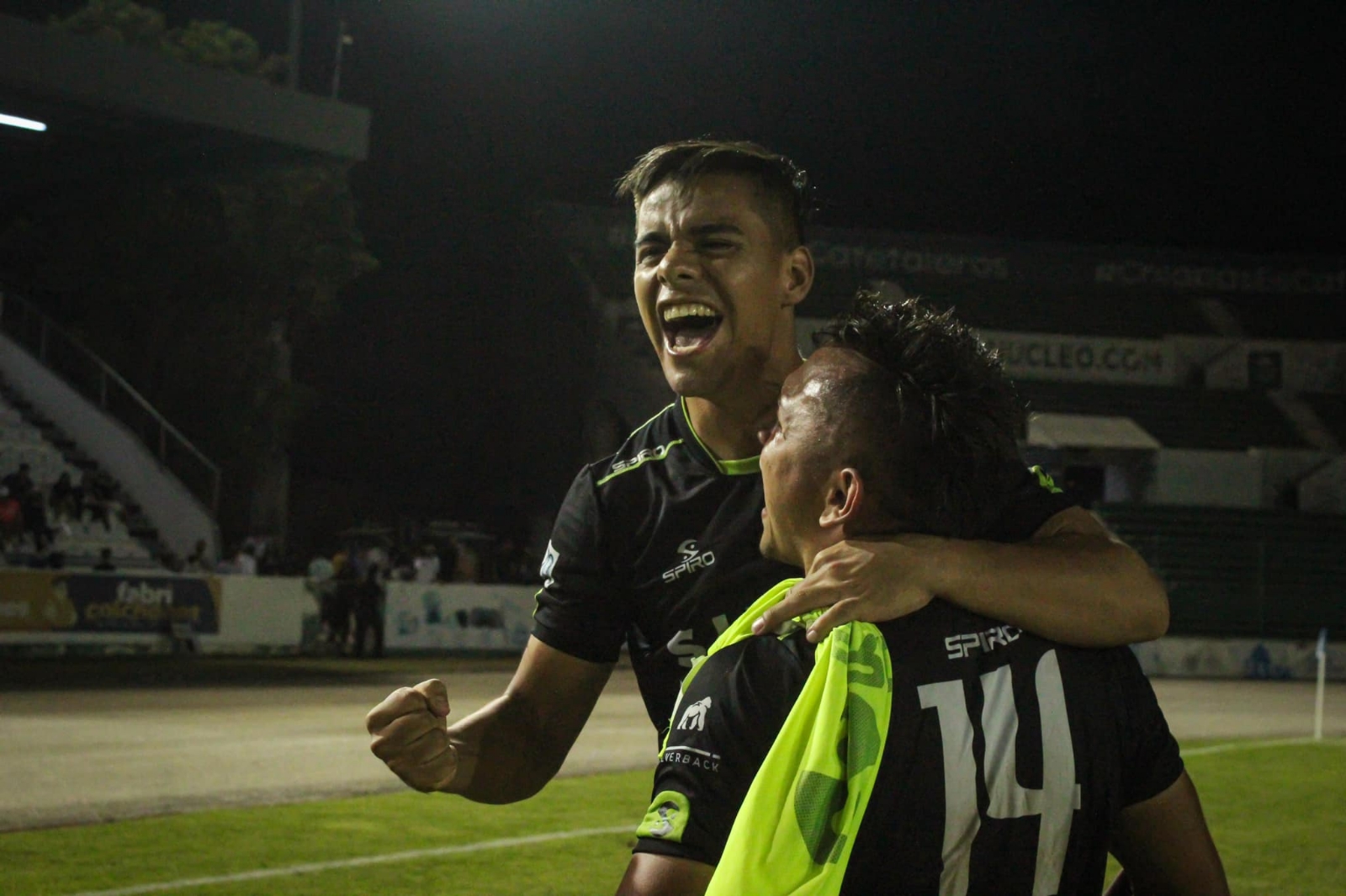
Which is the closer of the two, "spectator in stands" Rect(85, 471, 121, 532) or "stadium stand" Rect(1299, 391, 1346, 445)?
"spectator in stands" Rect(85, 471, 121, 532)

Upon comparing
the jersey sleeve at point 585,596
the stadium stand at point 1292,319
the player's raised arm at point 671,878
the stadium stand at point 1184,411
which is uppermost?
the stadium stand at point 1292,319

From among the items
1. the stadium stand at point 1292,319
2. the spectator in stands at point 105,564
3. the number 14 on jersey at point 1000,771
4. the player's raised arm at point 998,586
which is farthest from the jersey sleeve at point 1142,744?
the stadium stand at point 1292,319

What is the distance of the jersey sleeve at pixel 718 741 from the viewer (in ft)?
6.75

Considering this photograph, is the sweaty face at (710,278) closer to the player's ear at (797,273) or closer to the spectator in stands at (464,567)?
the player's ear at (797,273)

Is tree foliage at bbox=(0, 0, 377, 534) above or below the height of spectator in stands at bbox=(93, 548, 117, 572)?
above

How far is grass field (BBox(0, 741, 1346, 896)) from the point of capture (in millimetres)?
7277

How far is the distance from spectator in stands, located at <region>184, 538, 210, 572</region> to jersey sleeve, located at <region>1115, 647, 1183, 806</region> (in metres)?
22.5

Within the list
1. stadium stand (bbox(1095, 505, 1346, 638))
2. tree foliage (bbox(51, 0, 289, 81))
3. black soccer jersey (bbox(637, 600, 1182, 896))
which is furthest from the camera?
tree foliage (bbox(51, 0, 289, 81))

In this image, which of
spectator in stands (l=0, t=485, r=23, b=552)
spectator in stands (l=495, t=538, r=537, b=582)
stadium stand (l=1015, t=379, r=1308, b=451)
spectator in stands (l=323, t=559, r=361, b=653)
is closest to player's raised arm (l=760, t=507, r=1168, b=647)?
spectator in stands (l=0, t=485, r=23, b=552)

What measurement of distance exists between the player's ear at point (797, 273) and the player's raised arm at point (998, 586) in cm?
119

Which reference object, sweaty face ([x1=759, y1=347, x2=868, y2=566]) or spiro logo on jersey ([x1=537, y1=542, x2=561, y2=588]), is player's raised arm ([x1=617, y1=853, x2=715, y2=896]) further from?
spiro logo on jersey ([x1=537, y1=542, x2=561, y2=588])

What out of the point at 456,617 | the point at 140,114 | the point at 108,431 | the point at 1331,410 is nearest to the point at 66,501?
the point at 108,431

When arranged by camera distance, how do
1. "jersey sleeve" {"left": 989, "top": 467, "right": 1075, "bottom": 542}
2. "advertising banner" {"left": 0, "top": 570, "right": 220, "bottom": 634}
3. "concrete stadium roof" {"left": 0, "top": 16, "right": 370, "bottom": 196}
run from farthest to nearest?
"advertising banner" {"left": 0, "top": 570, "right": 220, "bottom": 634} → "concrete stadium roof" {"left": 0, "top": 16, "right": 370, "bottom": 196} → "jersey sleeve" {"left": 989, "top": 467, "right": 1075, "bottom": 542}

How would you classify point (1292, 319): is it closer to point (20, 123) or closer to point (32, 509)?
point (32, 509)
